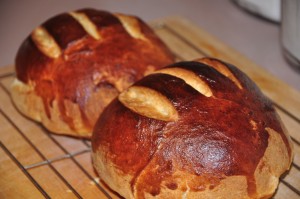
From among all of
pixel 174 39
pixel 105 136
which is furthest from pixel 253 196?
pixel 174 39

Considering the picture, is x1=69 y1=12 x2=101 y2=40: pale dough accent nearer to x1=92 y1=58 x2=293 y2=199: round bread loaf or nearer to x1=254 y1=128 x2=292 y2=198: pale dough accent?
x1=92 y1=58 x2=293 y2=199: round bread loaf

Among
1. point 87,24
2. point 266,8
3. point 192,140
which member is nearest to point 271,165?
point 192,140

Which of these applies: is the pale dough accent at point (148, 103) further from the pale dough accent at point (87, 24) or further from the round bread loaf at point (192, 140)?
the pale dough accent at point (87, 24)

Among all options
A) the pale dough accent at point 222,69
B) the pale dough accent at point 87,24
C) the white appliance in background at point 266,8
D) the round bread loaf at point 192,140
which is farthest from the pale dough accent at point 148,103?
the white appliance in background at point 266,8

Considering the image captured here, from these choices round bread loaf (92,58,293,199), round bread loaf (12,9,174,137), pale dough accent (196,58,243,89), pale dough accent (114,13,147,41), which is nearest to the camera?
round bread loaf (92,58,293,199)

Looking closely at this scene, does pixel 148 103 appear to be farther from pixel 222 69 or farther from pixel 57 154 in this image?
pixel 57 154

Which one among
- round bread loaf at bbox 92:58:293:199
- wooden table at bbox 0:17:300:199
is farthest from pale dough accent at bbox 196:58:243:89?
wooden table at bbox 0:17:300:199
